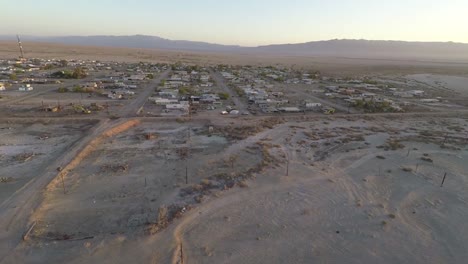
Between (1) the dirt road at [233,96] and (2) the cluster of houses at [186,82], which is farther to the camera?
(2) the cluster of houses at [186,82]

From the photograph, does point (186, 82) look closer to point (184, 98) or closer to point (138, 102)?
point (184, 98)

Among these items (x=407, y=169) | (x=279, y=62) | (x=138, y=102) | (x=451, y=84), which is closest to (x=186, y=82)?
(x=138, y=102)

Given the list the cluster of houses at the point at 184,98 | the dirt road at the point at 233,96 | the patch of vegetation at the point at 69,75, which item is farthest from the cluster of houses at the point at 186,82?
the patch of vegetation at the point at 69,75

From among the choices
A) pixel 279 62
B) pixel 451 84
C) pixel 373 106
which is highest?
pixel 451 84

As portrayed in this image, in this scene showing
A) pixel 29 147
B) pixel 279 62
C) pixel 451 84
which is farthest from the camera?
pixel 279 62

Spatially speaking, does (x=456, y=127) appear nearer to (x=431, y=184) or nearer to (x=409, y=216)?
(x=431, y=184)

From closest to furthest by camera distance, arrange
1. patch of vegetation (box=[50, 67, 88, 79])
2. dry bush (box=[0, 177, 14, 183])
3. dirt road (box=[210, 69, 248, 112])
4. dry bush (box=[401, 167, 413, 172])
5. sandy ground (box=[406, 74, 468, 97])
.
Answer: dry bush (box=[0, 177, 14, 183]), dry bush (box=[401, 167, 413, 172]), dirt road (box=[210, 69, 248, 112]), sandy ground (box=[406, 74, 468, 97]), patch of vegetation (box=[50, 67, 88, 79])

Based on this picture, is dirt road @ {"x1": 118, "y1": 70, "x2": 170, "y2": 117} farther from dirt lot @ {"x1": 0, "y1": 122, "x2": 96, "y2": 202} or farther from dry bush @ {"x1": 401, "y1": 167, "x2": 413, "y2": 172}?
dry bush @ {"x1": 401, "y1": 167, "x2": 413, "y2": 172}

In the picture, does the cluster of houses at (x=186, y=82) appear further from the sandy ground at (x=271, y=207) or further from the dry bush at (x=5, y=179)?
the dry bush at (x=5, y=179)

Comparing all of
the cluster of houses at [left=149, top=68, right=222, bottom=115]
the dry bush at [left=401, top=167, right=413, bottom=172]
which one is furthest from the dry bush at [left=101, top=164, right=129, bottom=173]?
the dry bush at [left=401, top=167, right=413, bottom=172]
